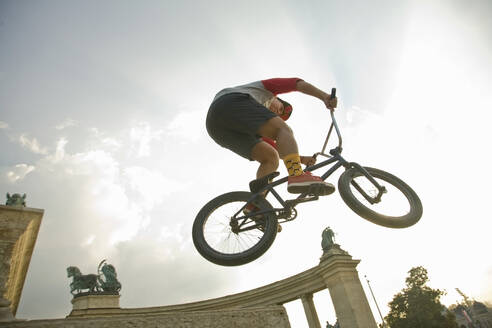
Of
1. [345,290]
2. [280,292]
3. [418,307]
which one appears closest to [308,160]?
[345,290]

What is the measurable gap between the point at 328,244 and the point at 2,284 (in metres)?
16.0

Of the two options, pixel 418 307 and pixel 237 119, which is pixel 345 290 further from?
pixel 418 307

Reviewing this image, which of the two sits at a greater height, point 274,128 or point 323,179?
point 274,128

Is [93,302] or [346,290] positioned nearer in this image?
[346,290]

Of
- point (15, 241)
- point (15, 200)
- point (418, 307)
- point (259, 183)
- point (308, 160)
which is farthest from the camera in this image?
point (418, 307)

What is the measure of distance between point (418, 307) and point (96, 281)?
49.5 meters

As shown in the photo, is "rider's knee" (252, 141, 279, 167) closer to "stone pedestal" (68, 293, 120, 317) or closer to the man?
the man

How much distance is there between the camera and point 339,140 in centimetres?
442

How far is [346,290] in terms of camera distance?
545 inches

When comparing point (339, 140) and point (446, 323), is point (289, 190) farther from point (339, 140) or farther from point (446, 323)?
point (446, 323)

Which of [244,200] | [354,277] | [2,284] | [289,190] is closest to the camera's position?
[2,284]

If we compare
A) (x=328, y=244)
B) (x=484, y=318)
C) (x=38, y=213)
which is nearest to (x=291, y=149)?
(x=38, y=213)

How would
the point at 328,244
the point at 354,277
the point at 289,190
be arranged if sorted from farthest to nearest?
1. the point at 328,244
2. the point at 354,277
3. the point at 289,190

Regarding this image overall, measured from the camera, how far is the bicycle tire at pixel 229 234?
11.9ft
